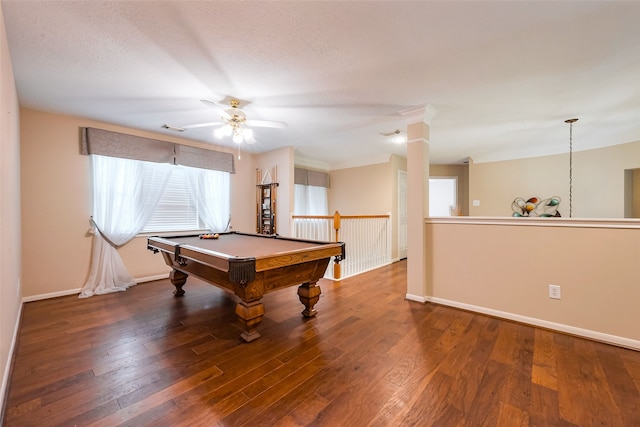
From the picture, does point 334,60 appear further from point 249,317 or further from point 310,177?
point 310,177

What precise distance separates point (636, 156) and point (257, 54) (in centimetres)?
554

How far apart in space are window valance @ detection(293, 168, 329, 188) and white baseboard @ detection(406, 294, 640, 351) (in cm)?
360

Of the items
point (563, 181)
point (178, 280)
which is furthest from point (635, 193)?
point (178, 280)

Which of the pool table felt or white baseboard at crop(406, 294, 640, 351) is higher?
the pool table felt

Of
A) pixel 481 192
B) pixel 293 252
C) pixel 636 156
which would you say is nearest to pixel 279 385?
pixel 293 252

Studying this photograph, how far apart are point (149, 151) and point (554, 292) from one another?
17.5 feet

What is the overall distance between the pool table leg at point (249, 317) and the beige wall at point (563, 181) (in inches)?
198

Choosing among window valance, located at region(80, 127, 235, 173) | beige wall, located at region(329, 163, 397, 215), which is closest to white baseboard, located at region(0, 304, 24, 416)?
window valance, located at region(80, 127, 235, 173)

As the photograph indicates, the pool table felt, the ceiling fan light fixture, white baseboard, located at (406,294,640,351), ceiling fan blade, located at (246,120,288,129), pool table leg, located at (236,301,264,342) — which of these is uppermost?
the ceiling fan light fixture

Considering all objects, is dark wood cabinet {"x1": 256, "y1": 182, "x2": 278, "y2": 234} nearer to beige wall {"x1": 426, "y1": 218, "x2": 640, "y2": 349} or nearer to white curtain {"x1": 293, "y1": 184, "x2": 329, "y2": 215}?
white curtain {"x1": 293, "y1": 184, "x2": 329, "y2": 215}

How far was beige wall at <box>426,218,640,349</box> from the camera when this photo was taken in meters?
2.15

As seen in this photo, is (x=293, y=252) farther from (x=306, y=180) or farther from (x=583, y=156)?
(x=583, y=156)

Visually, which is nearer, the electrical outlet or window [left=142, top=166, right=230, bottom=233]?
the electrical outlet

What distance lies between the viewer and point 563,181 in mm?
4523
